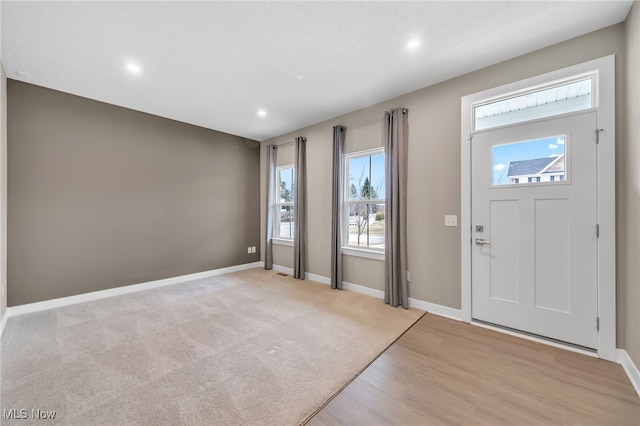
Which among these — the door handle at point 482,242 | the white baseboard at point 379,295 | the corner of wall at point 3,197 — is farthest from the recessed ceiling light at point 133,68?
the door handle at point 482,242

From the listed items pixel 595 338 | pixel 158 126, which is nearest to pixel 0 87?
pixel 158 126

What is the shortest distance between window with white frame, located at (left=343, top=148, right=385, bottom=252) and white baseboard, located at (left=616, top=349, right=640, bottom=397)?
2.37 metres

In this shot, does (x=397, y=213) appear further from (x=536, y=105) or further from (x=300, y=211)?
(x=300, y=211)

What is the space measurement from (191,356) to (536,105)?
13.3 feet

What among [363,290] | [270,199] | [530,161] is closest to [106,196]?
[270,199]

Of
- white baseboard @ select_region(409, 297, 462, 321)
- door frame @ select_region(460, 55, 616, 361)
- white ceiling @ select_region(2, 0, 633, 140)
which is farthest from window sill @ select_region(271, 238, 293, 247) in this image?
door frame @ select_region(460, 55, 616, 361)

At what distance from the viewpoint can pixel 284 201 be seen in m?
5.43

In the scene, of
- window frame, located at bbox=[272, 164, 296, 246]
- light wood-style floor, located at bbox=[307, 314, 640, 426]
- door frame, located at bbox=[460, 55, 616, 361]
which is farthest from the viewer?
window frame, located at bbox=[272, 164, 296, 246]

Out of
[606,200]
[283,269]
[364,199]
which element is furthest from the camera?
[283,269]

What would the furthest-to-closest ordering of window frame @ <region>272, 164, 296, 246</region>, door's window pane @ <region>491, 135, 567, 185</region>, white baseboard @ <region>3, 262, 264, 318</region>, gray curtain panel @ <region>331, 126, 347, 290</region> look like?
window frame @ <region>272, 164, 296, 246</region>, gray curtain panel @ <region>331, 126, 347, 290</region>, white baseboard @ <region>3, 262, 264, 318</region>, door's window pane @ <region>491, 135, 567, 185</region>

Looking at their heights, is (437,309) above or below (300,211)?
below

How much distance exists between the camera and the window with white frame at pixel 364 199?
3834mm

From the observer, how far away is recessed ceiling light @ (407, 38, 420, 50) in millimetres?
2338

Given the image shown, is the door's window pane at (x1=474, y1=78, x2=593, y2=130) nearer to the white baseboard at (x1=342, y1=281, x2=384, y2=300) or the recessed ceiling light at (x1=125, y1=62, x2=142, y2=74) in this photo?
the white baseboard at (x1=342, y1=281, x2=384, y2=300)
